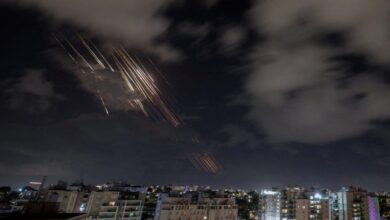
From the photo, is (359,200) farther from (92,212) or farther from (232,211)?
(92,212)

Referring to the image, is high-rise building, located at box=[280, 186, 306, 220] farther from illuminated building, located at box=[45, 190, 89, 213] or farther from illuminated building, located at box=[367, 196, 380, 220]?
illuminated building, located at box=[45, 190, 89, 213]

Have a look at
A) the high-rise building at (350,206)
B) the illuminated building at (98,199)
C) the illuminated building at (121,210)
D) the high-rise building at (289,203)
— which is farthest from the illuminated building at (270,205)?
the illuminated building at (98,199)

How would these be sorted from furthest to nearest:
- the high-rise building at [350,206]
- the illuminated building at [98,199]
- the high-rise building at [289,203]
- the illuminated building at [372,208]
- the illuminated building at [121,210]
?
the illuminated building at [372,208], the high-rise building at [350,206], the high-rise building at [289,203], the illuminated building at [121,210], the illuminated building at [98,199]

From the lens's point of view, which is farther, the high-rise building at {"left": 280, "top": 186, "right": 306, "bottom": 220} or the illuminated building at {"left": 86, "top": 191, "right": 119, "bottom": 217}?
the high-rise building at {"left": 280, "top": 186, "right": 306, "bottom": 220}

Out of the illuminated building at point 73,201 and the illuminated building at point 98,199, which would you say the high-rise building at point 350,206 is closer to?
the illuminated building at point 98,199

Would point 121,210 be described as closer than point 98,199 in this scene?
No

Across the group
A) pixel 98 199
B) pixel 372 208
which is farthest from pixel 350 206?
pixel 98 199

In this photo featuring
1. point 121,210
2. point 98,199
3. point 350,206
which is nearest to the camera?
point 98,199

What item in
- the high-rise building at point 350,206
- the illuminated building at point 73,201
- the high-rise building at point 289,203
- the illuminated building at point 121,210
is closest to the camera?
the illuminated building at point 73,201

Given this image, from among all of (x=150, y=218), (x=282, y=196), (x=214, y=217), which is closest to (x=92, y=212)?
(x=150, y=218)

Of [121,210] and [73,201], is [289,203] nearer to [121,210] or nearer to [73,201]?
[121,210]

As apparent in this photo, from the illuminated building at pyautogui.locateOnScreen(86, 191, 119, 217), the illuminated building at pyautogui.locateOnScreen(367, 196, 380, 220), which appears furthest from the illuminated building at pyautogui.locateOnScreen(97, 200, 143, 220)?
the illuminated building at pyautogui.locateOnScreen(367, 196, 380, 220)
